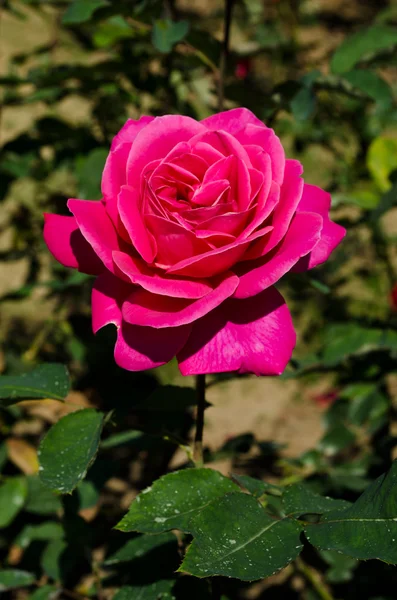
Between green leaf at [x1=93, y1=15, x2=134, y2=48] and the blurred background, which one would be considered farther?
green leaf at [x1=93, y1=15, x2=134, y2=48]

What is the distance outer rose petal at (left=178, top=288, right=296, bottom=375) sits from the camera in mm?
646

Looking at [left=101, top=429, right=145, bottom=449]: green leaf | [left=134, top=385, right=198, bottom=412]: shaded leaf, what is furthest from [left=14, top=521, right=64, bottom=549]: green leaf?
[left=134, top=385, right=198, bottom=412]: shaded leaf

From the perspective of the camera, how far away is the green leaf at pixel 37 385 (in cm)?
Result: 75

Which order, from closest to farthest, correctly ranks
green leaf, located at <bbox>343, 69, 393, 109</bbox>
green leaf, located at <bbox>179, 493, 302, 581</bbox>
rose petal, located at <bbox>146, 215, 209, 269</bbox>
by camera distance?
green leaf, located at <bbox>179, 493, 302, 581</bbox>, rose petal, located at <bbox>146, 215, 209, 269</bbox>, green leaf, located at <bbox>343, 69, 393, 109</bbox>

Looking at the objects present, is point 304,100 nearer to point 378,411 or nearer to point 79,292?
point 378,411

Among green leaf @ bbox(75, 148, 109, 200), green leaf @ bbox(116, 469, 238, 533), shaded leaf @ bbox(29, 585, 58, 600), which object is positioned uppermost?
green leaf @ bbox(75, 148, 109, 200)

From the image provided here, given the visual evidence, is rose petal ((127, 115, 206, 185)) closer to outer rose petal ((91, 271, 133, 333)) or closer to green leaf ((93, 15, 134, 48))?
outer rose petal ((91, 271, 133, 333))

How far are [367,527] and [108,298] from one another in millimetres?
346

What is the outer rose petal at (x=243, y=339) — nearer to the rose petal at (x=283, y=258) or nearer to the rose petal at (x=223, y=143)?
the rose petal at (x=283, y=258)

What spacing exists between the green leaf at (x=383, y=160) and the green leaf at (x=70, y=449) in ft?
2.81

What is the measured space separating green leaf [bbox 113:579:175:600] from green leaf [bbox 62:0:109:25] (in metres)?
0.85

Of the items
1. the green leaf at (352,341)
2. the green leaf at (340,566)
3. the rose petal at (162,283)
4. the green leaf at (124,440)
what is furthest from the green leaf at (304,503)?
the green leaf at (340,566)

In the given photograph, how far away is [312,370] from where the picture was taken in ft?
4.26

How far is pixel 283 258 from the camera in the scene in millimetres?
641
